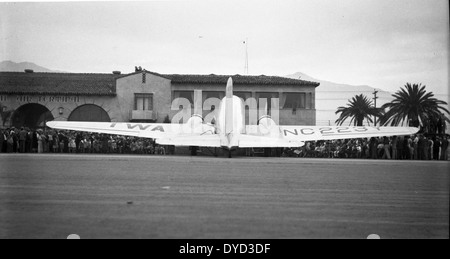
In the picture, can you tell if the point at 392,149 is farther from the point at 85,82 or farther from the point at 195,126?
the point at 85,82

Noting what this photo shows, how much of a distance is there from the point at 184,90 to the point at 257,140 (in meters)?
21.1

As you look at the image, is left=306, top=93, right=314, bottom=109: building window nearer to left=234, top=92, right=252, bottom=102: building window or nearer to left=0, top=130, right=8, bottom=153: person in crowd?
left=234, top=92, right=252, bottom=102: building window

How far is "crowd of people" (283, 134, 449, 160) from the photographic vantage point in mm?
23469

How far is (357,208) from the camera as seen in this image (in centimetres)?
582

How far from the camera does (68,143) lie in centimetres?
2692

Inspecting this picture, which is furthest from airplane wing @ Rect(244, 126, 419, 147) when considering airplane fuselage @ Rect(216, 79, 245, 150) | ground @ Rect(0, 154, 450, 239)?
ground @ Rect(0, 154, 450, 239)

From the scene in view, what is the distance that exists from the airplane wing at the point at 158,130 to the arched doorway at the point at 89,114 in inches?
492

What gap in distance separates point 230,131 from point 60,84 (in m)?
24.9

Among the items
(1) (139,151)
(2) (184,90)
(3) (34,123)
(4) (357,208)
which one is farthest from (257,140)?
(3) (34,123)

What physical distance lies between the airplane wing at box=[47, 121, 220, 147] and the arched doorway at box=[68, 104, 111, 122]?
12.5 meters

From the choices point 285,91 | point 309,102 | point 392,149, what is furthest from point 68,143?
point 309,102

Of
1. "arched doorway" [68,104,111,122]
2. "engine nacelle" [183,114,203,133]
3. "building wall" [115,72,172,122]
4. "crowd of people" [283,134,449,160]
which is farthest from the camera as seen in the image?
"building wall" [115,72,172,122]

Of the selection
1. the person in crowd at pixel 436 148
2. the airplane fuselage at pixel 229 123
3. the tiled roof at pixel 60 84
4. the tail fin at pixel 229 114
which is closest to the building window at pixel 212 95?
the tiled roof at pixel 60 84

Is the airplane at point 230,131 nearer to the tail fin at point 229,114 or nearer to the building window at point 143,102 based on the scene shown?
the tail fin at point 229,114
